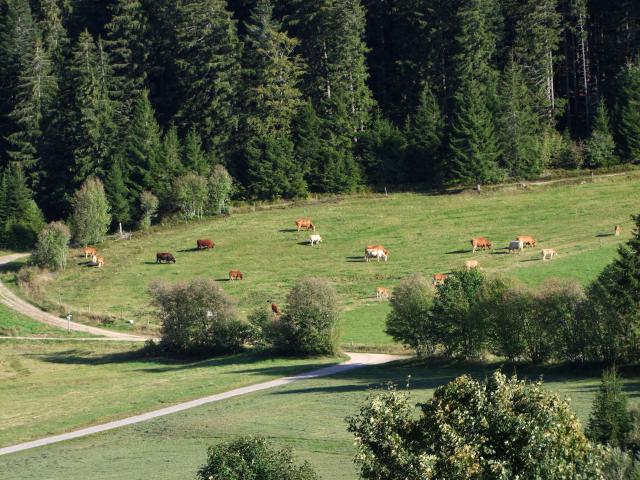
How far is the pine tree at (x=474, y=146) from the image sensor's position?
10375 centimetres

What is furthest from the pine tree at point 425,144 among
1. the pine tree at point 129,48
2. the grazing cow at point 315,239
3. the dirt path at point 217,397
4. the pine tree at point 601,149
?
the dirt path at point 217,397

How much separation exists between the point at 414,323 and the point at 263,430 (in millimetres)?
17805

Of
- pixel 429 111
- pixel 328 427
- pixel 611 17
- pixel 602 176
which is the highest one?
pixel 611 17

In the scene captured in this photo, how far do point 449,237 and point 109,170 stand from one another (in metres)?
35.9

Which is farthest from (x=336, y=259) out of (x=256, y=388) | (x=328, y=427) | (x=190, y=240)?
(x=328, y=427)

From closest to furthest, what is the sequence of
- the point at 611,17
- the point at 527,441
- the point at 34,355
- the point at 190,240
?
the point at 527,441 < the point at 34,355 < the point at 190,240 < the point at 611,17

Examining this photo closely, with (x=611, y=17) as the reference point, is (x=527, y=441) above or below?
below

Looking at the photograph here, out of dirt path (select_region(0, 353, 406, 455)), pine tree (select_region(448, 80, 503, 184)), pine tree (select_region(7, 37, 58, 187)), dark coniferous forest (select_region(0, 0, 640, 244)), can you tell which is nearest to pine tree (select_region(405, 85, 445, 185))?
dark coniferous forest (select_region(0, 0, 640, 244))

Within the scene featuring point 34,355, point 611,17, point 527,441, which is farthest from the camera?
point 611,17

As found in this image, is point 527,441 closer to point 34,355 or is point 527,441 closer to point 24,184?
point 34,355

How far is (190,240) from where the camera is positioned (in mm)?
95000

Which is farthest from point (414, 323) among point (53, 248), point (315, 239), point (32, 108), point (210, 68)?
point (32, 108)

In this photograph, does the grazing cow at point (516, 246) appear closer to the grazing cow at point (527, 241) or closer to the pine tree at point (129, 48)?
the grazing cow at point (527, 241)

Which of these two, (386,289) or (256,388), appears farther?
(386,289)
